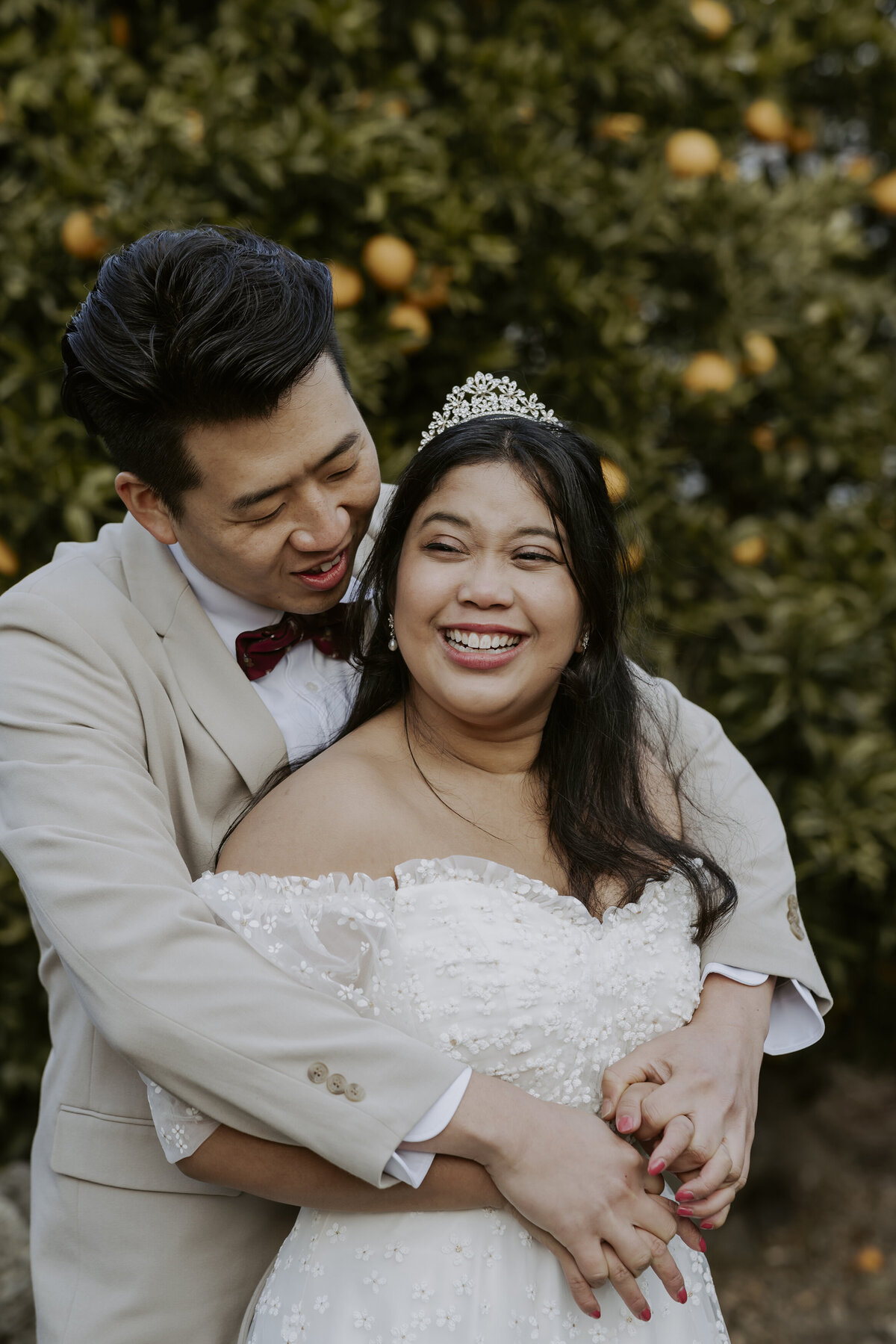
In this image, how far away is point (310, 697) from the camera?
2.40 meters

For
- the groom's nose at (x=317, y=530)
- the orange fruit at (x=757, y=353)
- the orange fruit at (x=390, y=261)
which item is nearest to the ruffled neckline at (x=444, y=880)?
the groom's nose at (x=317, y=530)

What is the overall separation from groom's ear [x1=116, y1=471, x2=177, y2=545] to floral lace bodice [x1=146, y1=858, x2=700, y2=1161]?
2.29ft

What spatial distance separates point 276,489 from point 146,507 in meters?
0.28

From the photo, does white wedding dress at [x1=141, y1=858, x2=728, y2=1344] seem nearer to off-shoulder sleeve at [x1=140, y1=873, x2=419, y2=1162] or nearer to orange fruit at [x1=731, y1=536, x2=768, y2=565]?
off-shoulder sleeve at [x1=140, y1=873, x2=419, y2=1162]

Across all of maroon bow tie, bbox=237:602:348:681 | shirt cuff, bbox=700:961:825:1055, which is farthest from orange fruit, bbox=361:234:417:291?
shirt cuff, bbox=700:961:825:1055

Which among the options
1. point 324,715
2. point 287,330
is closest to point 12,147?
point 287,330

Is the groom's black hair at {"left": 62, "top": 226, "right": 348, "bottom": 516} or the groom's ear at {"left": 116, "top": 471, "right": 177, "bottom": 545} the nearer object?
the groom's black hair at {"left": 62, "top": 226, "right": 348, "bottom": 516}

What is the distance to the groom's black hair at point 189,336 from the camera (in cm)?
210

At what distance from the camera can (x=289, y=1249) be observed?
6.33 feet

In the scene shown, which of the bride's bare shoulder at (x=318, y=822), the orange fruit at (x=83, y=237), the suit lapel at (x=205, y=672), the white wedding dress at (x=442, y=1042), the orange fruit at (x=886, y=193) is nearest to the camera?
the white wedding dress at (x=442, y=1042)

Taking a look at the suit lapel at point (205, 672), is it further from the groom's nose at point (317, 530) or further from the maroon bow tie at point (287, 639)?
the groom's nose at point (317, 530)

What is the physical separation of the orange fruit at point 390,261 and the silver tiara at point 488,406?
979 mm

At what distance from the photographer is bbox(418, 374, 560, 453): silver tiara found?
2.27m

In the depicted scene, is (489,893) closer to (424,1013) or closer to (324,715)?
(424,1013)
